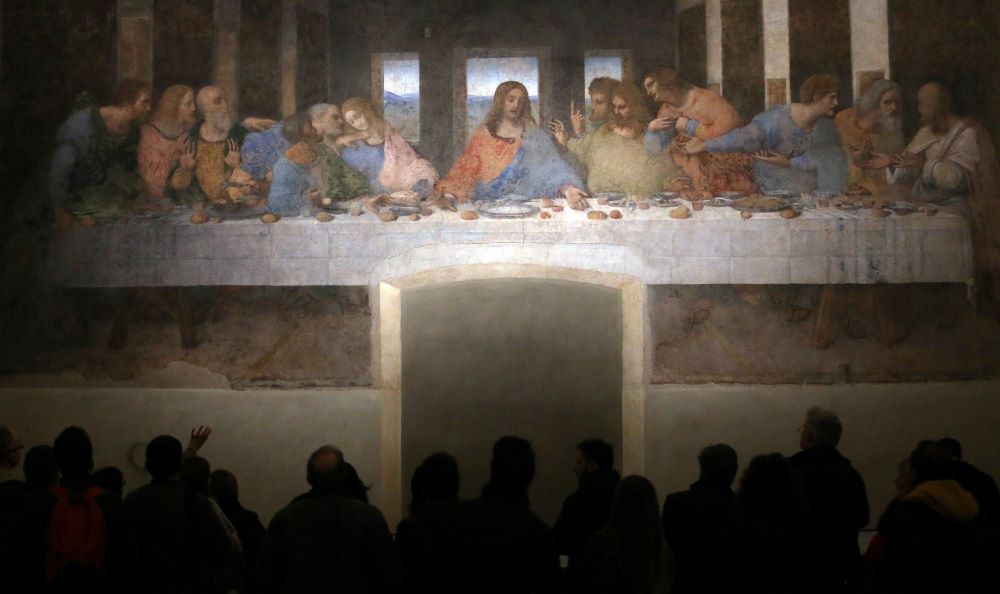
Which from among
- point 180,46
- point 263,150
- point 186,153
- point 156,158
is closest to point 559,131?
point 263,150

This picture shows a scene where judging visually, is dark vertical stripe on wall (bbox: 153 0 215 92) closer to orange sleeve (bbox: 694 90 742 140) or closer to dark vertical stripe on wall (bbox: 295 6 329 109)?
dark vertical stripe on wall (bbox: 295 6 329 109)

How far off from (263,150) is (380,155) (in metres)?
0.91

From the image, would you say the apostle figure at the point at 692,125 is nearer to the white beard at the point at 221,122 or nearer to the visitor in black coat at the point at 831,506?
the white beard at the point at 221,122

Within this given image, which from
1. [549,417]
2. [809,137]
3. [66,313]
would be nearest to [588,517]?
[549,417]

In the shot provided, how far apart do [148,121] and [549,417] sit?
3.91 metres

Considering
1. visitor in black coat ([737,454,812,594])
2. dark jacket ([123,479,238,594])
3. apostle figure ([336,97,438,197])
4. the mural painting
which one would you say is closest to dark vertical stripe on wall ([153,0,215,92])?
the mural painting

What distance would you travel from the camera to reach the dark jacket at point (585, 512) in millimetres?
4656

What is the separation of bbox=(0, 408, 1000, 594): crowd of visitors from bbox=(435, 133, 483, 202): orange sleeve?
426 centimetres

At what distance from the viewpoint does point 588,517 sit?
15.4 ft

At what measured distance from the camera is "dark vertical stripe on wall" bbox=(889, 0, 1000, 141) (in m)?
8.66

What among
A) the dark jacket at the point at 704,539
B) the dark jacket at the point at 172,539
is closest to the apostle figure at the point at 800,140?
the dark jacket at the point at 704,539

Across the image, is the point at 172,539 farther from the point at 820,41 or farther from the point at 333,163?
the point at 820,41

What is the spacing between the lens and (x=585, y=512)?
4703 millimetres

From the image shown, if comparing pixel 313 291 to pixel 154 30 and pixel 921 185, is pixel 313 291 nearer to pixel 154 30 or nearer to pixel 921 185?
pixel 154 30
